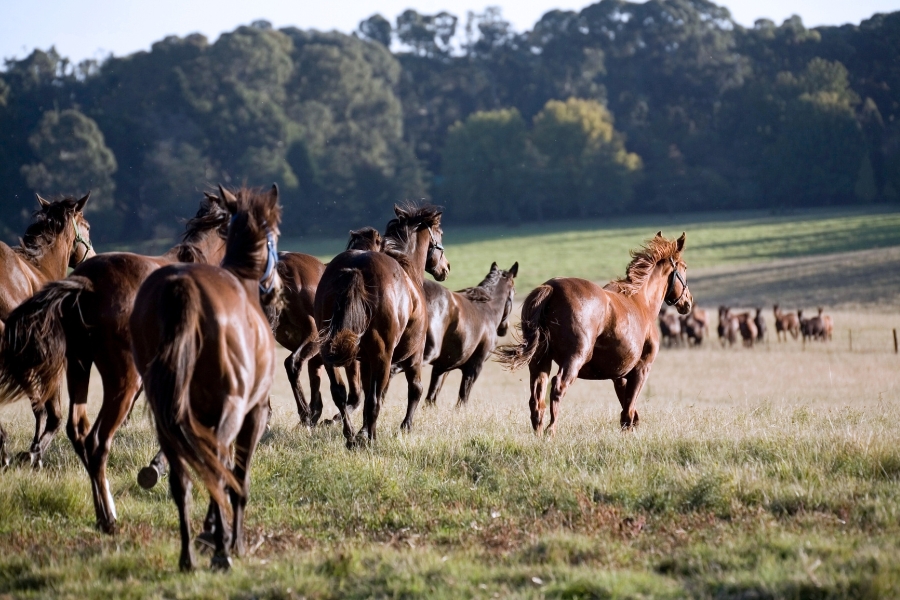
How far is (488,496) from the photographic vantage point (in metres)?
6.63

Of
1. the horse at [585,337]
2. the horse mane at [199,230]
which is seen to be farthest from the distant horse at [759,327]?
the horse mane at [199,230]

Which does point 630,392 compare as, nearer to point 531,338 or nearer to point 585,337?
point 585,337

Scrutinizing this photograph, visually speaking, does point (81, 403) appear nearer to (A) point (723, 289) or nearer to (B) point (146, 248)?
(A) point (723, 289)

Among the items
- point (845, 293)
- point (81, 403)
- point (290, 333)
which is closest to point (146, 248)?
point (845, 293)

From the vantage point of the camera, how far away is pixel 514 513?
20.6 ft

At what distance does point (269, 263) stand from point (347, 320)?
2217 mm

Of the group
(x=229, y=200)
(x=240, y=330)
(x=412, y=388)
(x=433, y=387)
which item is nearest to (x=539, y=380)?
(x=412, y=388)

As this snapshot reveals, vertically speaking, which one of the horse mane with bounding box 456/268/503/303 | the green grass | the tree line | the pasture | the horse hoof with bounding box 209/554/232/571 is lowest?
Result: the green grass

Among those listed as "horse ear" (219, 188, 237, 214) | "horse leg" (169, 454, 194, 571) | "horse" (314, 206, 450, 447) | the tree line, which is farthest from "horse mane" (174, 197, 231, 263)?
the tree line

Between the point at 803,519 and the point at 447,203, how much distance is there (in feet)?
201

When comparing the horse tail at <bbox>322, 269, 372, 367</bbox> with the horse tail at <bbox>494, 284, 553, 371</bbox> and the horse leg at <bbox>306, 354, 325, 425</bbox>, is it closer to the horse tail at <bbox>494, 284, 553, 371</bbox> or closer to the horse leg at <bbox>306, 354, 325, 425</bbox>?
the horse tail at <bbox>494, 284, 553, 371</bbox>

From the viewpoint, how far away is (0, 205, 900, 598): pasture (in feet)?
15.7

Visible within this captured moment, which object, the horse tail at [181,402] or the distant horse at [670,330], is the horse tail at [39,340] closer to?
the horse tail at [181,402]

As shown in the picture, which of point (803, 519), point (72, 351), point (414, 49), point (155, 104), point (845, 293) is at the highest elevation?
point (414, 49)
